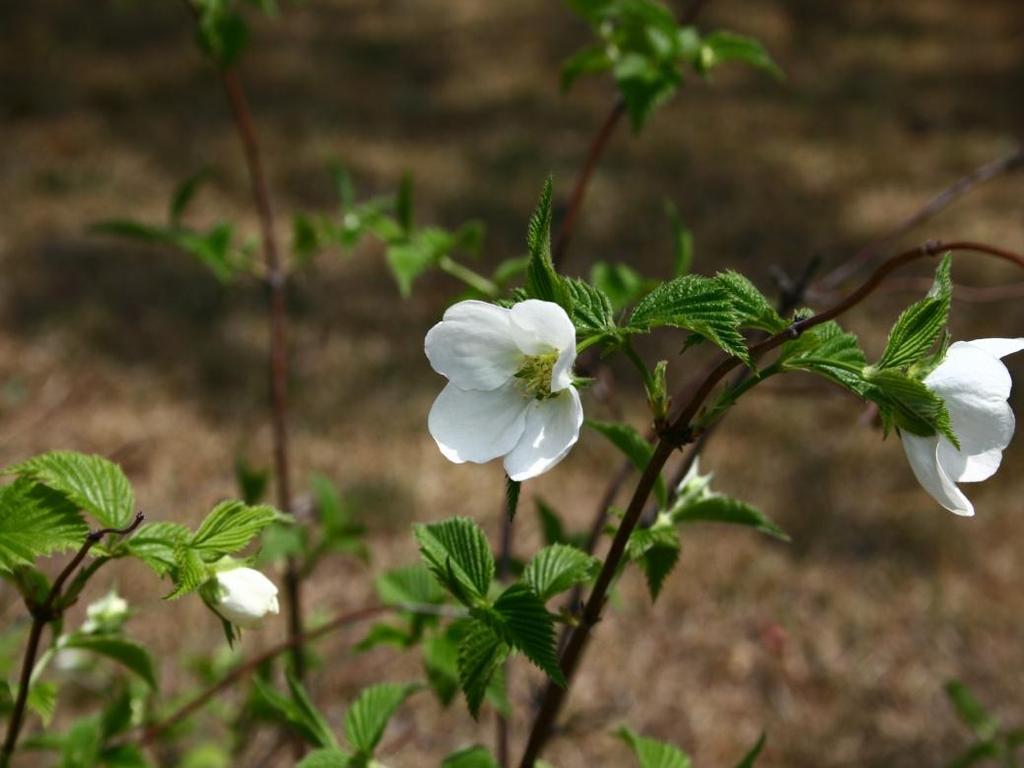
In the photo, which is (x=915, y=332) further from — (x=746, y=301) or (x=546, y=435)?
(x=546, y=435)

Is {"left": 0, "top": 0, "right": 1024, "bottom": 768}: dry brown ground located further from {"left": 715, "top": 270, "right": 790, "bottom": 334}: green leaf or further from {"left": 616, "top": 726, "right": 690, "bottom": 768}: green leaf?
{"left": 715, "top": 270, "right": 790, "bottom": 334}: green leaf

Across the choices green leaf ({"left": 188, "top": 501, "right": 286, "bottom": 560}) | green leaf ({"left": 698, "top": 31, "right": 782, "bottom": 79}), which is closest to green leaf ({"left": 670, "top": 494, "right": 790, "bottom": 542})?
green leaf ({"left": 188, "top": 501, "right": 286, "bottom": 560})

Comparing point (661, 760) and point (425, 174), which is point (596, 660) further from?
point (425, 174)

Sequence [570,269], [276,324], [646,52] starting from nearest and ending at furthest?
[646,52], [276,324], [570,269]

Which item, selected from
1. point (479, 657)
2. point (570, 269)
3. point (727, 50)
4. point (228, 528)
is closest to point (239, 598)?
point (228, 528)

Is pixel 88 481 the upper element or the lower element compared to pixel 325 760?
upper

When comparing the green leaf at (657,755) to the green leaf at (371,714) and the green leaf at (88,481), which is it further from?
the green leaf at (88,481)
